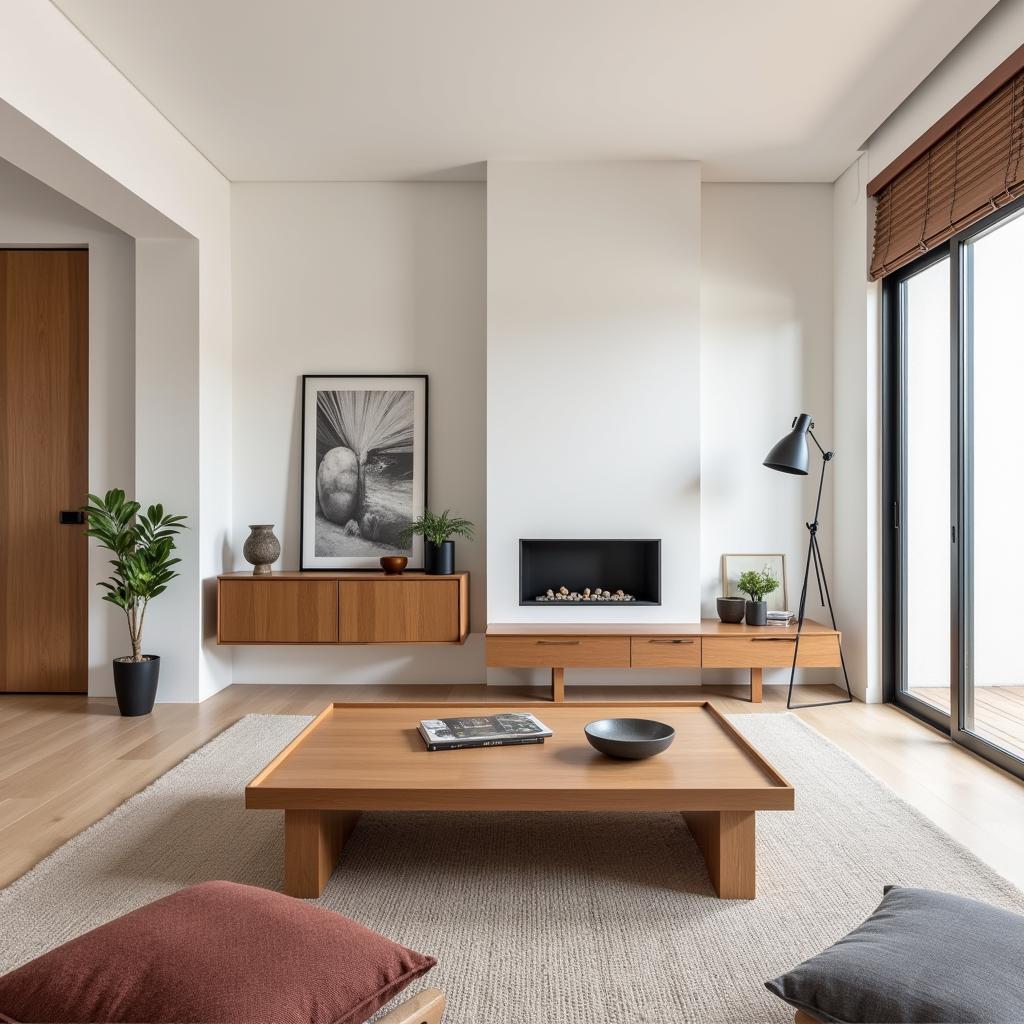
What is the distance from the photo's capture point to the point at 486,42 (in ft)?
11.6

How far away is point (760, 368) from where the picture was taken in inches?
200

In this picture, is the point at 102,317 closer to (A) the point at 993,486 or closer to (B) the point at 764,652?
(B) the point at 764,652

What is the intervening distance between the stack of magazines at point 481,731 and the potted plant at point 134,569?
2.23 meters

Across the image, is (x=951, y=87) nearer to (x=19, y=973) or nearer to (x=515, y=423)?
(x=515, y=423)

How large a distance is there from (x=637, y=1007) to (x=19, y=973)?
3.82ft

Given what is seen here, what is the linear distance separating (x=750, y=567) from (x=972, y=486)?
1.50 metres

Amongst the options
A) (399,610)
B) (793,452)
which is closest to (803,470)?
(793,452)

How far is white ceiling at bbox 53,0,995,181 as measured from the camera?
3.34 m

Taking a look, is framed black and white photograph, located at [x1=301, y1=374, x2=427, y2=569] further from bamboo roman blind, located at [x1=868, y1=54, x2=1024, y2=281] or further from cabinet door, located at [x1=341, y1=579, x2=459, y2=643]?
bamboo roman blind, located at [x1=868, y1=54, x2=1024, y2=281]

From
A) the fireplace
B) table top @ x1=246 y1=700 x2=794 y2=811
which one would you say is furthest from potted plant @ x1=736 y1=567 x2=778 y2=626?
table top @ x1=246 y1=700 x2=794 y2=811

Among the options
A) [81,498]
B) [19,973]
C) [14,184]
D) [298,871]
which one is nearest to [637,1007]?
[298,871]

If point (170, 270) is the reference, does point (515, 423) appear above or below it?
below

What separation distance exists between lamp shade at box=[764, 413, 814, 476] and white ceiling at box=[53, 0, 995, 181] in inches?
60.8

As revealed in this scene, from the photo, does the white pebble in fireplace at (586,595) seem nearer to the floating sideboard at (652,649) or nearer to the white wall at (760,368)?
the floating sideboard at (652,649)
